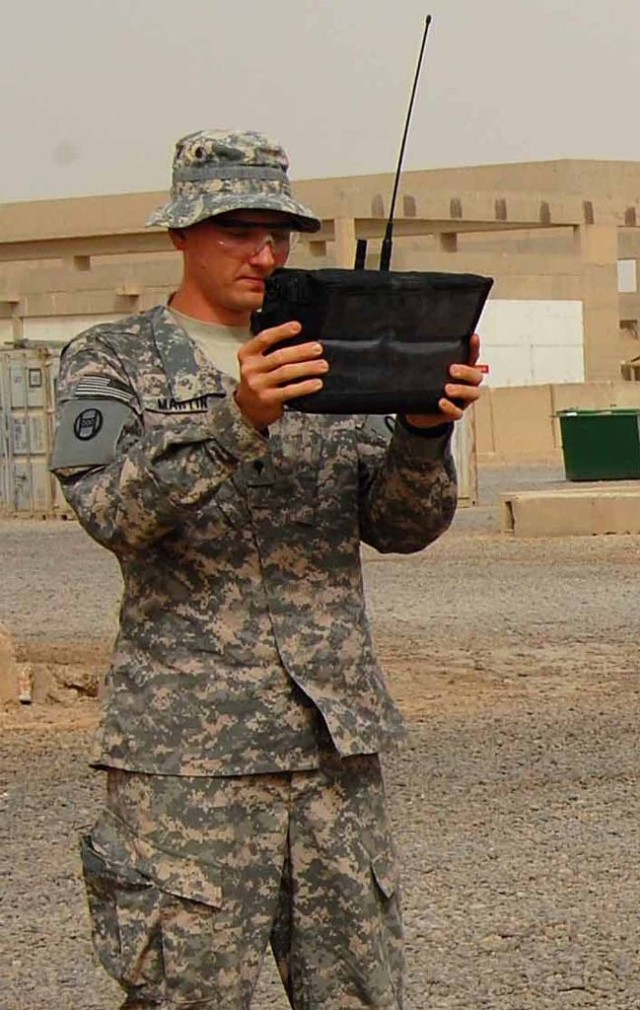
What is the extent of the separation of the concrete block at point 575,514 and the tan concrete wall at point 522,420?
57.7 ft

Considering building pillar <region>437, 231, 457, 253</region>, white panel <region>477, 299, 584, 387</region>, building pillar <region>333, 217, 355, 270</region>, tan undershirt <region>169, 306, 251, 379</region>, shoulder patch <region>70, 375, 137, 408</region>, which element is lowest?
shoulder patch <region>70, 375, 137, 408</region>

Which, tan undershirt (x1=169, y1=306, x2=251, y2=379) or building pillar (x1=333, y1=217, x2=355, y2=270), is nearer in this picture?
tan undershirt (x1=169, y1=306, x2=251, y2=379)

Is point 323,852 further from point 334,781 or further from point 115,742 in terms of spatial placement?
point 115,742

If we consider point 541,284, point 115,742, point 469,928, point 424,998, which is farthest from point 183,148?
point 541,284

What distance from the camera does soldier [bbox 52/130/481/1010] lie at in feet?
10.3

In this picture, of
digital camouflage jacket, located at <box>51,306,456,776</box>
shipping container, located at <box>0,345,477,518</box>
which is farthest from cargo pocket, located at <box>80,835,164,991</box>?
shipping container, located at <box>0,345,477,518</box>

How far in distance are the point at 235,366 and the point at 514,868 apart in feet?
11.0

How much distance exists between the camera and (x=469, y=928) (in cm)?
559

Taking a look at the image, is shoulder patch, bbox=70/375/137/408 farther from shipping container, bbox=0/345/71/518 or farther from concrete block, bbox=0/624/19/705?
shipping container, bbox=0/345/71/518

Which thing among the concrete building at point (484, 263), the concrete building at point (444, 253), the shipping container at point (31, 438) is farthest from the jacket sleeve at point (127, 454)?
the concrete building at point (444, 253)

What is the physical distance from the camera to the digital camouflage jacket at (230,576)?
124 inches

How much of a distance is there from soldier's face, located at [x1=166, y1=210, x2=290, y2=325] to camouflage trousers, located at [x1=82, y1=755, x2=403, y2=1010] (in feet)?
2.35

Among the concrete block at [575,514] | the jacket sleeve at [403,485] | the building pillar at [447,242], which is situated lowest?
the jacket sleeve at [403,485]

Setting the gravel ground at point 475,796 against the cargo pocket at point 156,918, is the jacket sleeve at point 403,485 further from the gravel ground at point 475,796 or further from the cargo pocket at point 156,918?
the gravel ground at point 475,796
